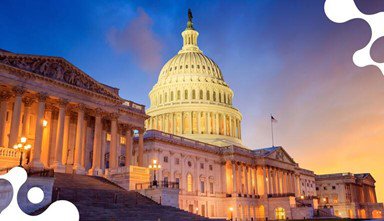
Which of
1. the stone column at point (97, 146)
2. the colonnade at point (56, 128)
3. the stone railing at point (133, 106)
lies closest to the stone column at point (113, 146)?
the colonnade at point (56, 128)

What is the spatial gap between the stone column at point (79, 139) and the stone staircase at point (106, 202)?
4087 millimetres

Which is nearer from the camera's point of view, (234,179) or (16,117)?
(16,117)

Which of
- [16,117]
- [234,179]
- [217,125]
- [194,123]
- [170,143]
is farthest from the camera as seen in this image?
[217,125]

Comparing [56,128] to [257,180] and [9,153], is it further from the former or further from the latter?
[257,180]

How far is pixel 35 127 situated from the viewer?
152ft

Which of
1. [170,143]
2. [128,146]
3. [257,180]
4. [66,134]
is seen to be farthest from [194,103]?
[66,134]

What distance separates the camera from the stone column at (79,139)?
47.0m

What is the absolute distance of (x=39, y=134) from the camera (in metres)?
43.8

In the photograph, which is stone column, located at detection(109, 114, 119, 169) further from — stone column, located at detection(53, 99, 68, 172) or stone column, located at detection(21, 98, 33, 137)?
stone column, located at detection(21, 98, 33, 137)

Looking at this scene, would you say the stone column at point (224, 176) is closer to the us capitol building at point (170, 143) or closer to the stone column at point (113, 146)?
the us capitol building at point (170, 143)

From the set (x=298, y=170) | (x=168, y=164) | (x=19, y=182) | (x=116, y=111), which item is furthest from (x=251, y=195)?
(x=19, y=182)

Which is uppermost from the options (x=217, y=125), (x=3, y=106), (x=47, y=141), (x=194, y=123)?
(x=194, y=123)

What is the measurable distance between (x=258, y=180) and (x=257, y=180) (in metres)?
0.32

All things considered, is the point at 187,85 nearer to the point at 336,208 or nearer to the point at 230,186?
the point at 230,186
